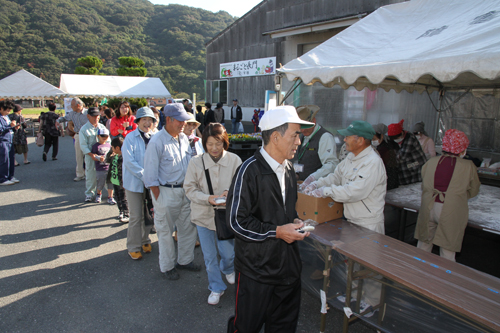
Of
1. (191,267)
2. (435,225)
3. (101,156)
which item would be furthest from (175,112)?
(101,156)

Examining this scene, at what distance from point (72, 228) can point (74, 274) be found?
5.54 ft

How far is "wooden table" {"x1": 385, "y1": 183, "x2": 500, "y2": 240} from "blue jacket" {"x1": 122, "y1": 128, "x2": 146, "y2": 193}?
3441 millimetres

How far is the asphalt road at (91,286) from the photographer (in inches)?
120

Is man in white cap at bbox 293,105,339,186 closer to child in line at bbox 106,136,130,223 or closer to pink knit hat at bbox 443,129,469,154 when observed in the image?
pink knit hat at bbox 443,129,469,154

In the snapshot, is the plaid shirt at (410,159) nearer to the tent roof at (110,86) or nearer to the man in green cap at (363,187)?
the man in green cap at (363,187)

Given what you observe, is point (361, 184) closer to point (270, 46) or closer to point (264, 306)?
point (264, 306)

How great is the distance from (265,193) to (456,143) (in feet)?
8.14

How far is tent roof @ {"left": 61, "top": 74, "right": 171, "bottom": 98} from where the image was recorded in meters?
16.9

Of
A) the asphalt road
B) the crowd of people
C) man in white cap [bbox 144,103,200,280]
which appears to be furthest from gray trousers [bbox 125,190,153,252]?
man in white cap [bbox 144,103,200,280]

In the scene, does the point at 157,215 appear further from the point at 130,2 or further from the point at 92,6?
the point at 130,2

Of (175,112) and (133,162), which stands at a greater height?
(175,112)

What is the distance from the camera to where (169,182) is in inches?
142

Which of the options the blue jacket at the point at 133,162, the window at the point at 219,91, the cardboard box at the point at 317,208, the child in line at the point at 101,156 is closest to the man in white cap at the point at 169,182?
the blue jacket at the point at 133,162

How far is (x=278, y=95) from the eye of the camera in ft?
16.6
